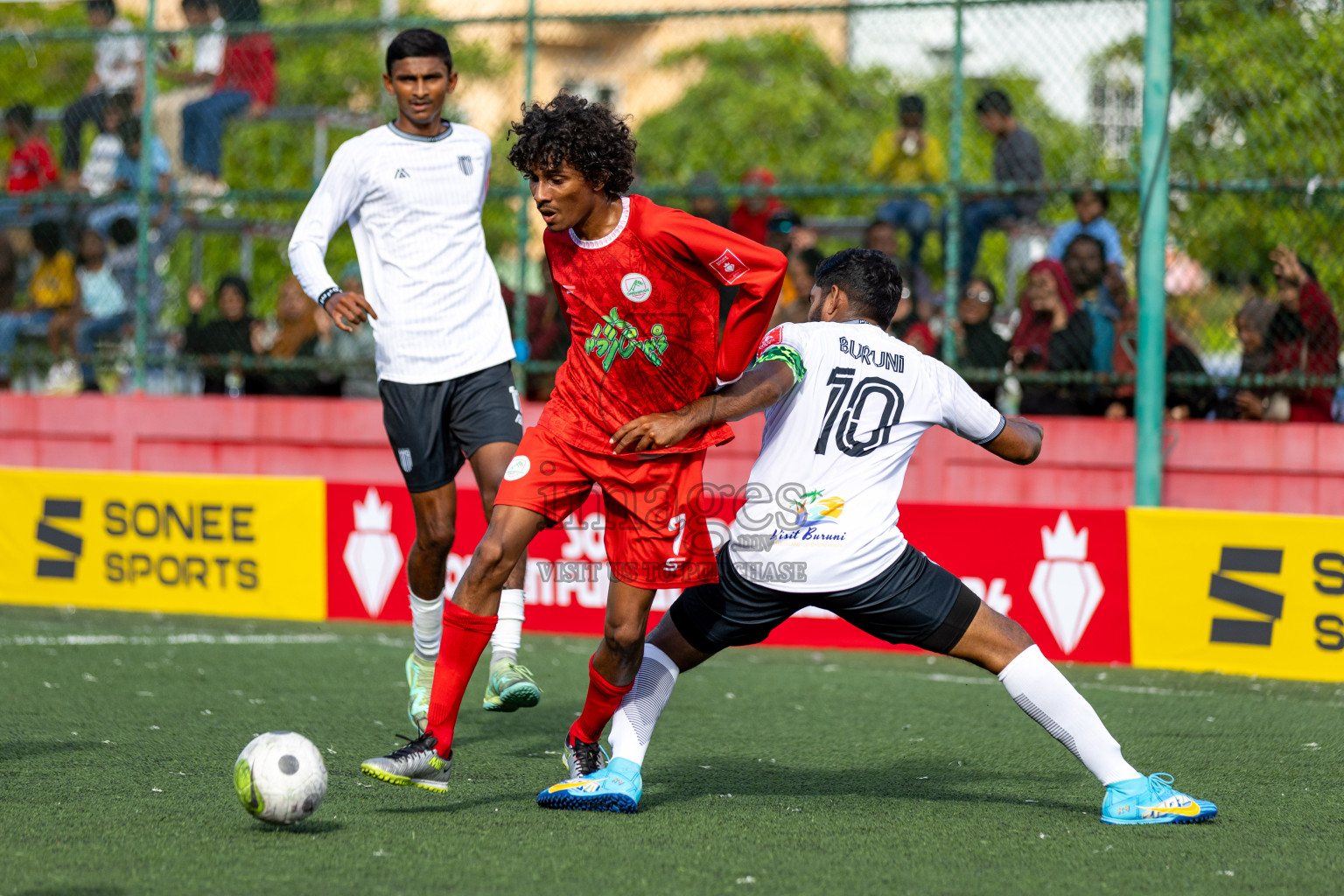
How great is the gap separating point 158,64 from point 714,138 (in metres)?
9.96

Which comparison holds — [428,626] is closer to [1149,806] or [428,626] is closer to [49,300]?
[1149,806]

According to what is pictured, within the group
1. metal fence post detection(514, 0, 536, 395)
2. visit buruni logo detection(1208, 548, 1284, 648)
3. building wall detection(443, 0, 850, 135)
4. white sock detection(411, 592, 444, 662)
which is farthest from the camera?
building wall detection(443, 0, 850, 135)

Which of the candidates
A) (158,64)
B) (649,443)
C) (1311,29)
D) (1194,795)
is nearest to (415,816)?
(649,443)

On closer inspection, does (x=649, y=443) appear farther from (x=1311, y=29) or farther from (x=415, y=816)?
(x=1311, y=29)

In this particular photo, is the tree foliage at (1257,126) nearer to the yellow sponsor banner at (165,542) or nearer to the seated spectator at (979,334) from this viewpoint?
the seated spectator at (979,334)

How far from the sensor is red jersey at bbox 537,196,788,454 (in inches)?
185

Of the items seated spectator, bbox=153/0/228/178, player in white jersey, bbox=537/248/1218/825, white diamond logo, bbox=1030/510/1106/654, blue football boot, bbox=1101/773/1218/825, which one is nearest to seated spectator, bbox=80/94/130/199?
seated spectator, bbox=153/0/228/178

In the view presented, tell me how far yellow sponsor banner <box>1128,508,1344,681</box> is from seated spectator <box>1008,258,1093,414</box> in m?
1.63

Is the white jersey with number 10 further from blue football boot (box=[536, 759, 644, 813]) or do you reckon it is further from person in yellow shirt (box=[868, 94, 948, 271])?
person in yellow shirt (box=[868, 94, 948, 271])

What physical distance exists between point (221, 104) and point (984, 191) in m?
6.00

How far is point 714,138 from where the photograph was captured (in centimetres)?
2109

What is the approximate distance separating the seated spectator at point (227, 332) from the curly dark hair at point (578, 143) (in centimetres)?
765

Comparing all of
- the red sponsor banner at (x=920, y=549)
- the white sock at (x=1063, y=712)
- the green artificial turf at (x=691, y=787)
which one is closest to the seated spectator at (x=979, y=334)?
the red sponsor banner at (x=920, y=549)

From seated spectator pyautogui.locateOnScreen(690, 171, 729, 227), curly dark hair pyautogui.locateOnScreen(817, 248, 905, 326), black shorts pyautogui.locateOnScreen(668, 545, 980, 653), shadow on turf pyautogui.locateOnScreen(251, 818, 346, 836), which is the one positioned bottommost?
shadow on turf pyautogui.locateOnScreen(251, 818, 346, 836)
